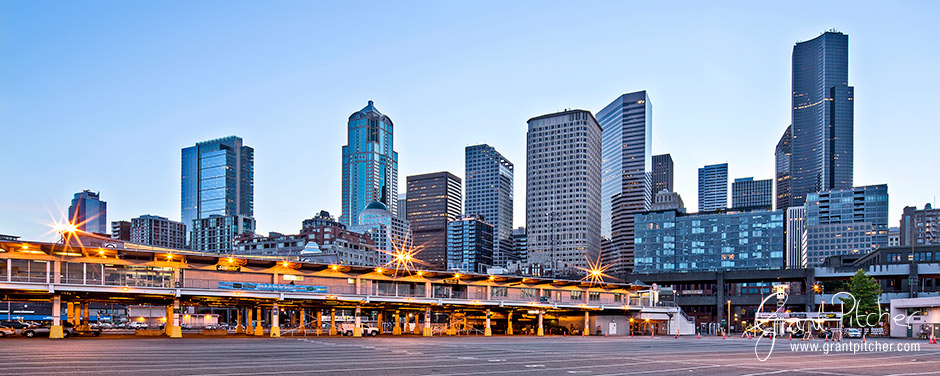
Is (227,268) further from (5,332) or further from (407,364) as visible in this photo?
(407,364)

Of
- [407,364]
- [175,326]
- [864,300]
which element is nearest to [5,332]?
[175,326]

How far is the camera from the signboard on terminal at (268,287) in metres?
68.2

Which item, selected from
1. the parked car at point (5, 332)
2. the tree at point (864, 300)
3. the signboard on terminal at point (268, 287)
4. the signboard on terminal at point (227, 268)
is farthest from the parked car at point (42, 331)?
the tree at point (864, 300)

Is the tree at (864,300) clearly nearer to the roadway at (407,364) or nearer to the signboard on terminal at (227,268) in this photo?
the roadway at (407,364)

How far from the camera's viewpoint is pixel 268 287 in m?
70.1

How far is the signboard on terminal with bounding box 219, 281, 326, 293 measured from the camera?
2685 inches

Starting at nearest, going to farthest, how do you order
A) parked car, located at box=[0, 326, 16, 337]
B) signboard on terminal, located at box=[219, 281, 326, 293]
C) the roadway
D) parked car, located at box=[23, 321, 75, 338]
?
the roadway, parked car, located at box=[23, 321, 75, 338], parked car, located at box=[0, 326, 16, 337], signboard on terminal, located at box=[219, 281, 326, 293]

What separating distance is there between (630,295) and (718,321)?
1525 inches


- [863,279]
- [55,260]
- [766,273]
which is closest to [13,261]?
[55,260]

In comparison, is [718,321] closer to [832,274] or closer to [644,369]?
[832,274]

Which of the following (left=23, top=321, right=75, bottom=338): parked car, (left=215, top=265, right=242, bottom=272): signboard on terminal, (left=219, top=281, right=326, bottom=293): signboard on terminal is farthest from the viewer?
(left=219, top=281, right=326, bottom=293): signboard on terminal

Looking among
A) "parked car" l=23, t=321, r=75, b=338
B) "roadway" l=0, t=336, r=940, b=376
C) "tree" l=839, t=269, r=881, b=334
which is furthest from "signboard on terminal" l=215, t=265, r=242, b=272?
"tree" l=839, t=269, r=881, b=334

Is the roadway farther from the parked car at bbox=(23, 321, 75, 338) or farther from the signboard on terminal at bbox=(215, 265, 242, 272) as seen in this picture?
the signboard on terminal at bbox=(215, 265, 242, 272)

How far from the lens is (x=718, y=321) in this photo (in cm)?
13425
